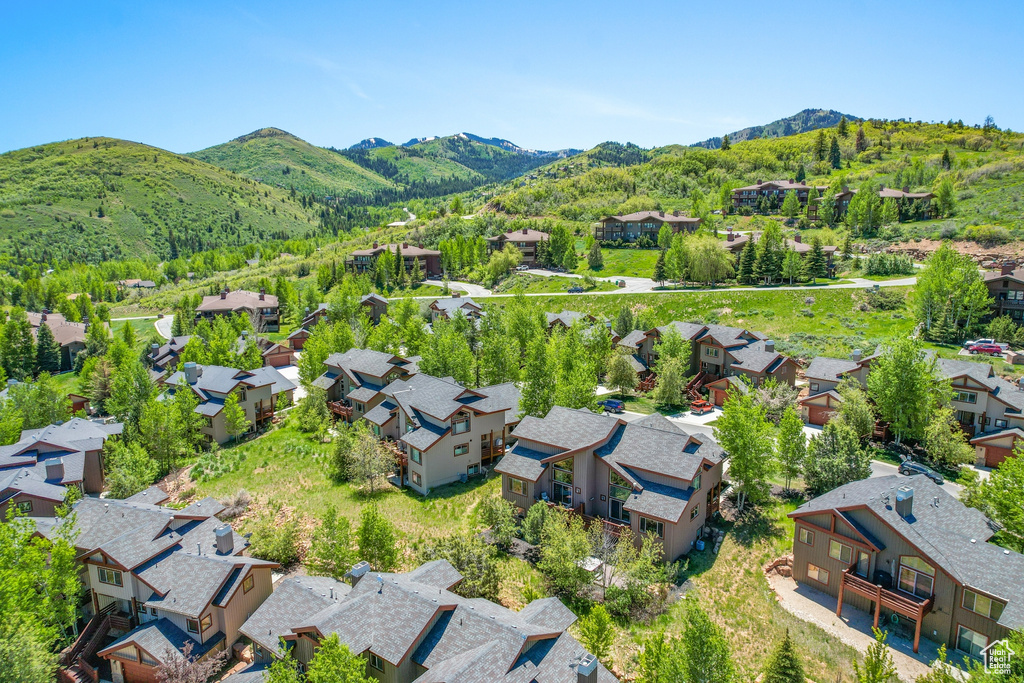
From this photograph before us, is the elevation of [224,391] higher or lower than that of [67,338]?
lower

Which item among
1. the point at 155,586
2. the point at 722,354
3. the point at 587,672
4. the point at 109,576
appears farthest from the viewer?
the point at 722,354

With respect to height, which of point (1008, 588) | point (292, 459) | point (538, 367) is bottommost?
point (292, 459)

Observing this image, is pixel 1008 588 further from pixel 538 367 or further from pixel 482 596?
pixel 538 367

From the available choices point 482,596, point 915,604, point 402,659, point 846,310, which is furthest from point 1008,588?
point 846,310

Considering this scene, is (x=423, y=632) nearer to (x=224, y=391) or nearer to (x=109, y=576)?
(x=109, y=576)

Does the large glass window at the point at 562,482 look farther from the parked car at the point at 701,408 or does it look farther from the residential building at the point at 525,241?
the residential building at the point at 525,241

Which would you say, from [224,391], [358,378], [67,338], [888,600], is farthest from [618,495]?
[67,338]

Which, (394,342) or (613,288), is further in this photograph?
(613,288)
